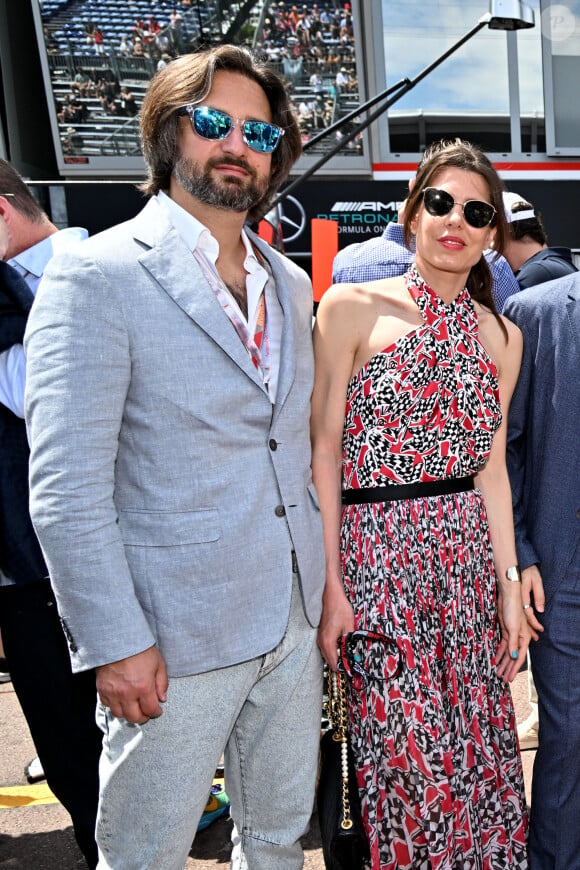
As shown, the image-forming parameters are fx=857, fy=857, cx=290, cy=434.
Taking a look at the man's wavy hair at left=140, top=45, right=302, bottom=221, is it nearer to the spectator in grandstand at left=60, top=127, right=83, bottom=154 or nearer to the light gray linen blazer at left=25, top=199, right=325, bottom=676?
the light gray linen blazer at left=25, top=199, right=325, bottom=676

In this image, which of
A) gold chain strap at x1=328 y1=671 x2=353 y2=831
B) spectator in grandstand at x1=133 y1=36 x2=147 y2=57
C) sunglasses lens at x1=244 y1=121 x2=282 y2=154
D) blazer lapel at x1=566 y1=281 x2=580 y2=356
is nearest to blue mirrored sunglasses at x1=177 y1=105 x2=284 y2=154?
sunglasses lens at x1=244 y1=121 x2=282 y2=154

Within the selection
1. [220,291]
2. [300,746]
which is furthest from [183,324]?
[300,746]

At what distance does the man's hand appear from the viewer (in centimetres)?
174

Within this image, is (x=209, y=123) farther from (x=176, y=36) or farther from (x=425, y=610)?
(x=176, y=36)

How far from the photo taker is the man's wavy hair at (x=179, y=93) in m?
1.97

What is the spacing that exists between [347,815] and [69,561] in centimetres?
105

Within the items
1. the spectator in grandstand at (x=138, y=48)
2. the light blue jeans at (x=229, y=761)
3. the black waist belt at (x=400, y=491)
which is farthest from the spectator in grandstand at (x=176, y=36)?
the light blue jeans at (x=229, y=761)

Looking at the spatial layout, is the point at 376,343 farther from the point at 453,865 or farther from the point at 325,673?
the point at 453,865

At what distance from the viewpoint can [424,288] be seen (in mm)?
2383

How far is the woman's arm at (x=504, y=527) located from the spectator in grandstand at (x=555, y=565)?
0.05 metres

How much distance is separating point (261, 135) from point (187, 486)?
33.3 inches

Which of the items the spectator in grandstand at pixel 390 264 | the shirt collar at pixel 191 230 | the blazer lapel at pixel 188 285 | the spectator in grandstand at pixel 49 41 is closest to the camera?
the blazer lapel at pixel 188 285

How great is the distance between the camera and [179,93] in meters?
1.97

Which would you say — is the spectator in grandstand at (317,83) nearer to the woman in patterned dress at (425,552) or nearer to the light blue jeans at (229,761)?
the woman in patterned dress at (425,552)
